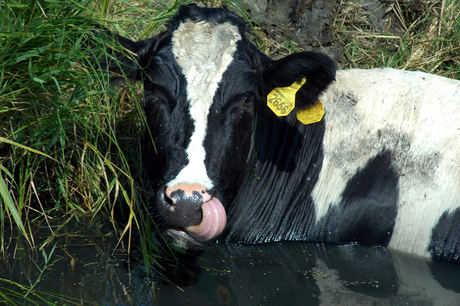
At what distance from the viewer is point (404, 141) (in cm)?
414

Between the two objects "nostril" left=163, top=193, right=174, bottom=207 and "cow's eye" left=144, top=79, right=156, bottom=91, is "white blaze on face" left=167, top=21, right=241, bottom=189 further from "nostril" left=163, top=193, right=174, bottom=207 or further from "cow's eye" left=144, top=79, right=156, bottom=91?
"cow's eye" left=144, top=79, right=156, bottom=91

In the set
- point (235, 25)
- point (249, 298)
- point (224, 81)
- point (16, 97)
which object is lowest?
point (249, 298)

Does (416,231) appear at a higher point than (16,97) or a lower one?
lower

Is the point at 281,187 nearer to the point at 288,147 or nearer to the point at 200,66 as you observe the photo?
the point at 288,147

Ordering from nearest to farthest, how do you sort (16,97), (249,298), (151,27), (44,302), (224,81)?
(44,302) < (249,298) < (224,81) < (16,97) < (151,27)

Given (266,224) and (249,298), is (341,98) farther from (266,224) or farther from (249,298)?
(249,298)

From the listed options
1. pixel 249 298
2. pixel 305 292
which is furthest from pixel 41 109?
pixel 305 292

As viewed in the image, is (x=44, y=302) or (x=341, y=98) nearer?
(x=44, y=302)

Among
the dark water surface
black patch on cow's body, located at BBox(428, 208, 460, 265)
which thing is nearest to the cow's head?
the dark water surface

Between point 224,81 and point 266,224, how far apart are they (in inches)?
59.1

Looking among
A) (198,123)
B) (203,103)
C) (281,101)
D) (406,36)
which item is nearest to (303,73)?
(281,101)

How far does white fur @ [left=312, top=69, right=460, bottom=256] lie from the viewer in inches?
158

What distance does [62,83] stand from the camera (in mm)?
3930

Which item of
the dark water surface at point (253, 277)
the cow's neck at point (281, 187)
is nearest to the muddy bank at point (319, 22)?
the cow's neck at point (281, 187)
